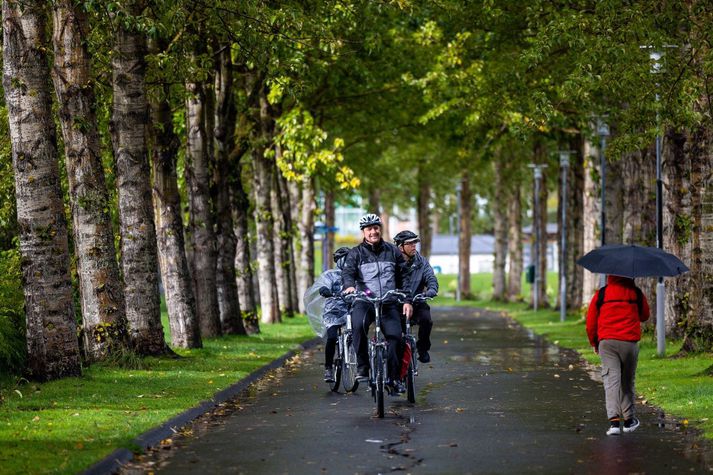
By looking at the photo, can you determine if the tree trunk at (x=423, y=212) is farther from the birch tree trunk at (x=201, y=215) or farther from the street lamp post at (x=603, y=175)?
the birch tree trunk at (x=201, y=215)

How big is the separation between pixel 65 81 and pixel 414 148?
39.2 meters

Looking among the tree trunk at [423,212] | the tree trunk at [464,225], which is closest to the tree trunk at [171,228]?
the tree trunk at [464,225]

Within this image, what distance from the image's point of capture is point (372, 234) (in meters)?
15.9

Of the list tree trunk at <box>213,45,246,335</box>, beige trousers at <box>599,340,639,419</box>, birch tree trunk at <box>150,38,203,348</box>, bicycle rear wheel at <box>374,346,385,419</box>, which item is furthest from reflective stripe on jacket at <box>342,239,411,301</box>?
tree trunk at <box>213,45,246,335</box>

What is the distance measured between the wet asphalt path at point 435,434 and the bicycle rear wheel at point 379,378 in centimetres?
11

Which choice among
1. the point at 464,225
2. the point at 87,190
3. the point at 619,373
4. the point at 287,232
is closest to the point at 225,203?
the point at 87,190

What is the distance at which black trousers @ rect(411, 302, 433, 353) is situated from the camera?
17.0 meters

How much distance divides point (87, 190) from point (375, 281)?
6245mm

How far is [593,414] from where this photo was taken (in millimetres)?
15523

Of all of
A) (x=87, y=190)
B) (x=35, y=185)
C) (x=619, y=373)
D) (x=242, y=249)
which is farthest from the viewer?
(x=242, y=249)

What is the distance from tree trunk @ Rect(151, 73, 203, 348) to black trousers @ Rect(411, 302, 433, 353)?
8.92 meters

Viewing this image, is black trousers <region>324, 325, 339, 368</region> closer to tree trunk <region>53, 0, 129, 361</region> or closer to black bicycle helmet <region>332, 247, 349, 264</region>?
black bicycle helmet <region>332, 247, 349, 264</region>

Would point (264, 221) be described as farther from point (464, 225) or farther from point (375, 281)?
point (464, 225)

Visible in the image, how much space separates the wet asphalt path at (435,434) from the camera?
1127cm
